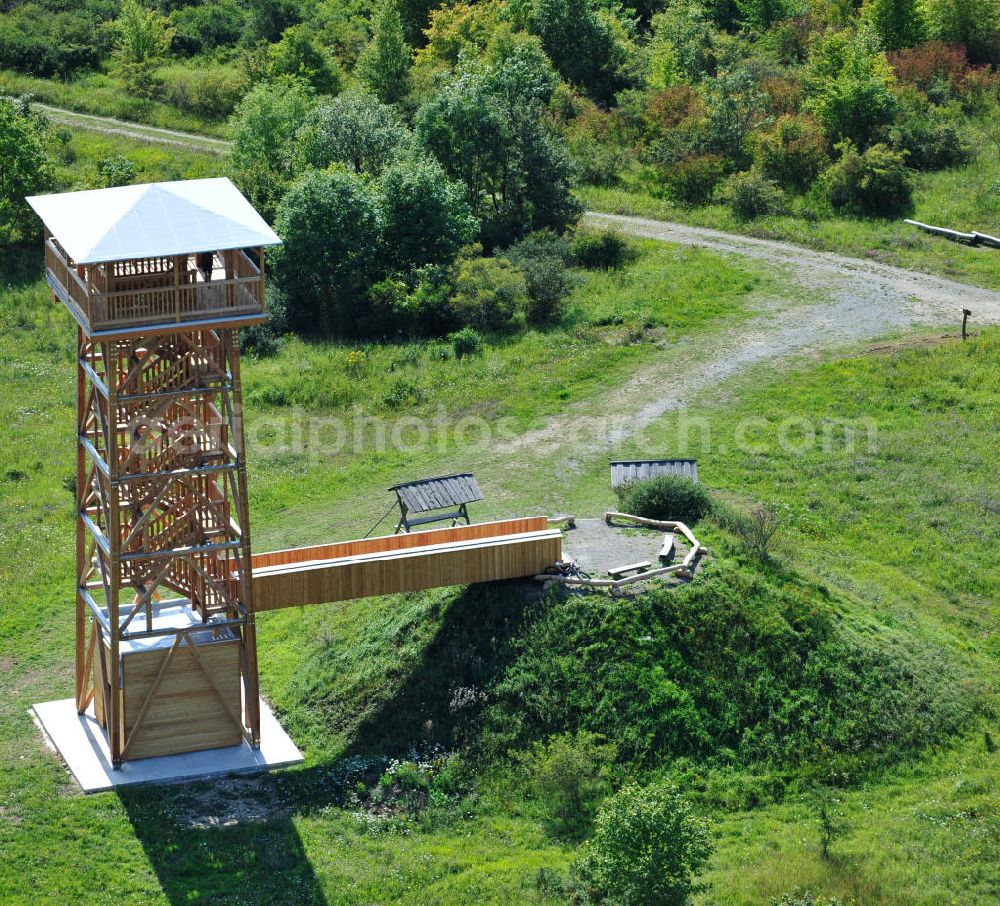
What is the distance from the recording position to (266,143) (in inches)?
2709

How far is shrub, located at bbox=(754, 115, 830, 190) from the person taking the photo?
67.8 metres

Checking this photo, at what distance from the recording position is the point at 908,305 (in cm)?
5856

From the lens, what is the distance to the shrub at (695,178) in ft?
227

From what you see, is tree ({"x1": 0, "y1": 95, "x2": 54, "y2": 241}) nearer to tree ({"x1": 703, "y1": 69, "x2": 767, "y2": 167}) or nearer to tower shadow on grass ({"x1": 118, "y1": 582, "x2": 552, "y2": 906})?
tree ({"x1": 703, "y1": 69, "x2": 767, "y2": 167})

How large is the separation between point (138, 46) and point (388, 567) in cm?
5591

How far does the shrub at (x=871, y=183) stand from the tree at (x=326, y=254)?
19828 mm

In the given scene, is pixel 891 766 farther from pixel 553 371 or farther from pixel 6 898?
pixel 553 371

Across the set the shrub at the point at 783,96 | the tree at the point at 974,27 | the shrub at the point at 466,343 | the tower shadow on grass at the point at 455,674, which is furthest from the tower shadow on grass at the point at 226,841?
the tree at the point at 974,27

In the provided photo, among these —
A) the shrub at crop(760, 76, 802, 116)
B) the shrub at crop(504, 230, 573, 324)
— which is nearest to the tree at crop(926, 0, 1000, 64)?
the shrub at crop(760, 76, 802, 116)

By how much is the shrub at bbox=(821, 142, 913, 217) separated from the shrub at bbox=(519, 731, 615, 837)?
3772 centimetres

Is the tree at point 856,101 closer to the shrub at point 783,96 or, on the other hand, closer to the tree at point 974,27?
the shrub at point 783,96

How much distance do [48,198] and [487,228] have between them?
31846mm

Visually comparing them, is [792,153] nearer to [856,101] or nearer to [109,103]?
[856,101]

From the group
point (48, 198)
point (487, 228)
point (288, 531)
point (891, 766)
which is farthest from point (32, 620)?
point (487, 228)
